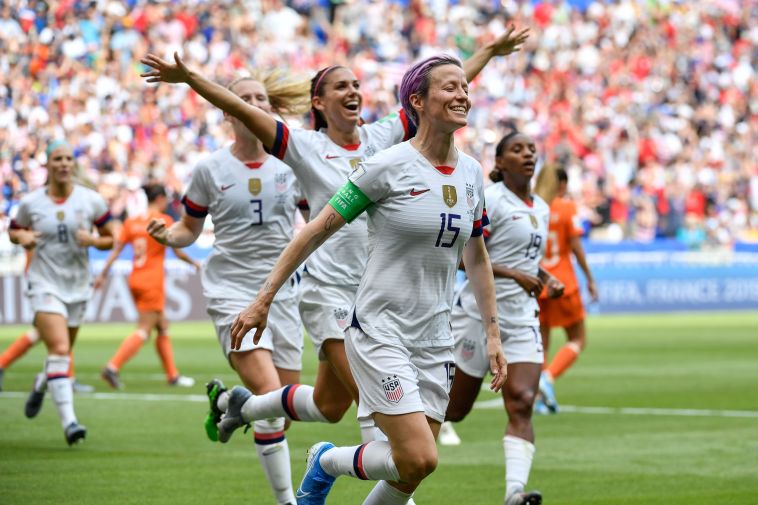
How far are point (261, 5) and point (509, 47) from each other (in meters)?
29.0

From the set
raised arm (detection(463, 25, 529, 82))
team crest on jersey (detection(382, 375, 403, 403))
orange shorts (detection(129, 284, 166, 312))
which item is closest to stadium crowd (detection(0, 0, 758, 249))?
orange shorts (detection(129, 284, 166, 312))

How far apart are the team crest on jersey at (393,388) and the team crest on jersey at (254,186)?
2742 millimetres

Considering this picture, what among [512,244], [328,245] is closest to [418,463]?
[328,245]

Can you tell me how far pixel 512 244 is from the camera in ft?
32.0

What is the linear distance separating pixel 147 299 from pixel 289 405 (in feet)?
33.4

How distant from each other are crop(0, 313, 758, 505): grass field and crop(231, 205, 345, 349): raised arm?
3.08m

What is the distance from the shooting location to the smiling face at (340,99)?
8188 mm

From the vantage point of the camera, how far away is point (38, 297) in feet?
40.8

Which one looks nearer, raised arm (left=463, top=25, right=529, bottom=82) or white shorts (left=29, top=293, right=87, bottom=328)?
raised arm (left=463, top=25, right=529, bottom=82)

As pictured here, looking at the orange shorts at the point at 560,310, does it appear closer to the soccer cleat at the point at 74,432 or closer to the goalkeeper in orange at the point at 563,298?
the goalkeeper in orange at the point at 563,298

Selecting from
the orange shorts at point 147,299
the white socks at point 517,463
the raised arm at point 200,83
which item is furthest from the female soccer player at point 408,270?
the orange shorts at point 147,299

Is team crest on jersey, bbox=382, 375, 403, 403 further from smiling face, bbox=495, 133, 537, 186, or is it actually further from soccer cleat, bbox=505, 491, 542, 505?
smiling face, bbox=495, 133, 537, 186

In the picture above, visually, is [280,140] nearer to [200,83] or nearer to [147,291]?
[200,83]

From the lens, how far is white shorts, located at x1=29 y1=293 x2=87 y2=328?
40.6ft
